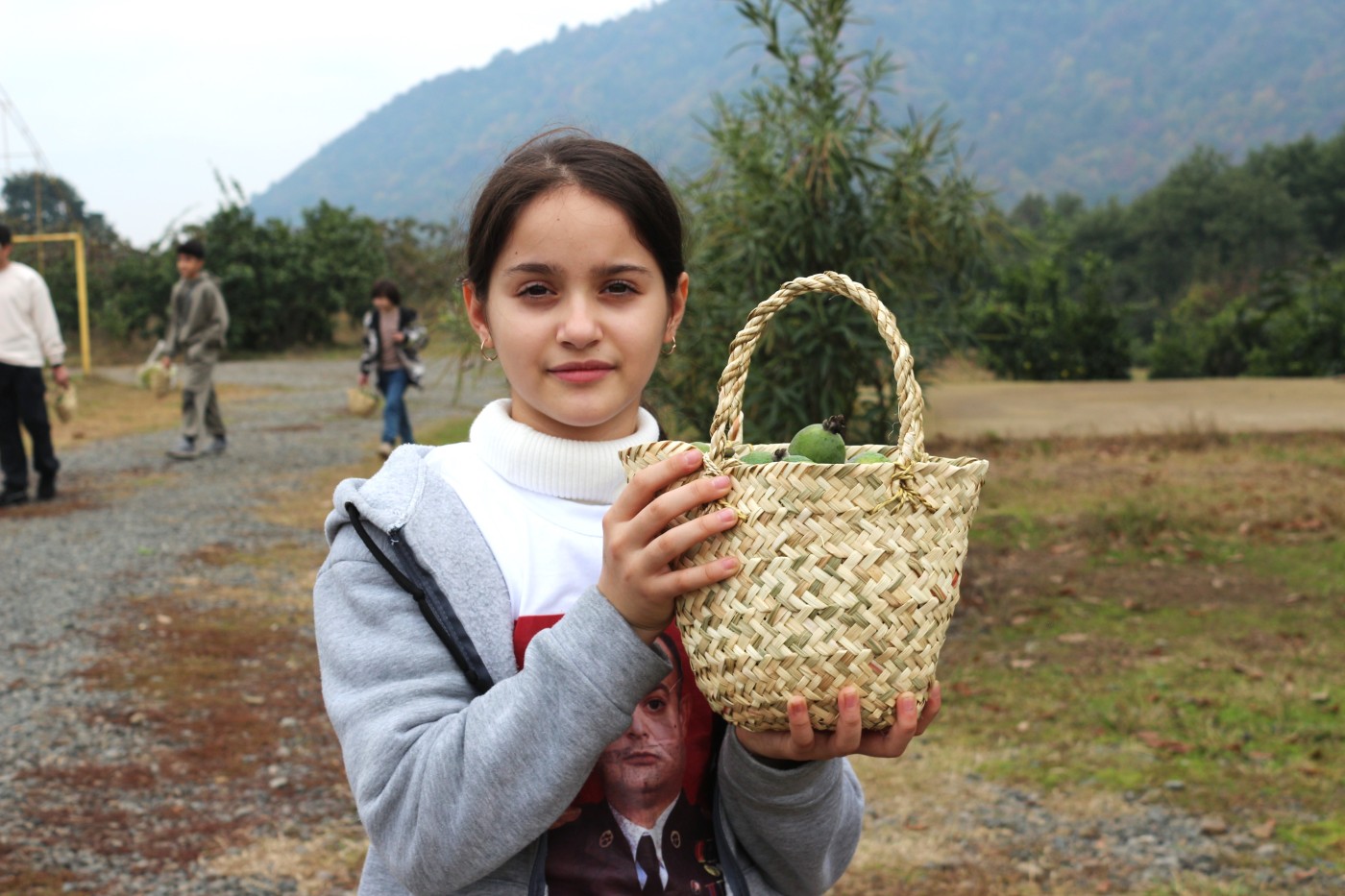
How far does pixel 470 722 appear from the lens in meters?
1.40

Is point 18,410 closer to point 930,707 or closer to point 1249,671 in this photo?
point 1249,671

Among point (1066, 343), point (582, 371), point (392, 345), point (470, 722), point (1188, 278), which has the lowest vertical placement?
point (1066, 343)

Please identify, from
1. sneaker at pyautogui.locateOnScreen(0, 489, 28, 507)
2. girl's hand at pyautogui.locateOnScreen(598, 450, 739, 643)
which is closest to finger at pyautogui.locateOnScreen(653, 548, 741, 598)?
girl's hand at pyautogui.locateOnScreen(598, 450, 739, 643)

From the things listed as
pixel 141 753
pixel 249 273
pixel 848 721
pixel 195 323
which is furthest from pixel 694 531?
pixel 249 273

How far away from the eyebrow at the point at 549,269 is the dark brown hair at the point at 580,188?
1.9 inches

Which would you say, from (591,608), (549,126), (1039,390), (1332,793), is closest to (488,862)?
(591,608)

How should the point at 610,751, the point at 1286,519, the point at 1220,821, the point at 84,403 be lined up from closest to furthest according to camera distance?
the point at 610,751 < the point at 1220,821 < the point at 1286,519 < the point at 84,403

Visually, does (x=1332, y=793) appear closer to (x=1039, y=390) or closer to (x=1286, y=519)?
→ (x=1286, y=519)

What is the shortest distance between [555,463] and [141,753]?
3712mm

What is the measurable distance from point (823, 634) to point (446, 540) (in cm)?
49

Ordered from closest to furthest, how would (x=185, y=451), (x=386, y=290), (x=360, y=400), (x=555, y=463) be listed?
(x=555, y=463) < (x=386, y=290) < (x=185, y=451) < (x=360, y=400)

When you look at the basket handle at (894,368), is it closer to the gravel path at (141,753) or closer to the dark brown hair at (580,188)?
the dark brown hair at (580,188)

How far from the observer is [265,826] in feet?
13.6

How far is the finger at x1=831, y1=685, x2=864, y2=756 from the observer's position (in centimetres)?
133
